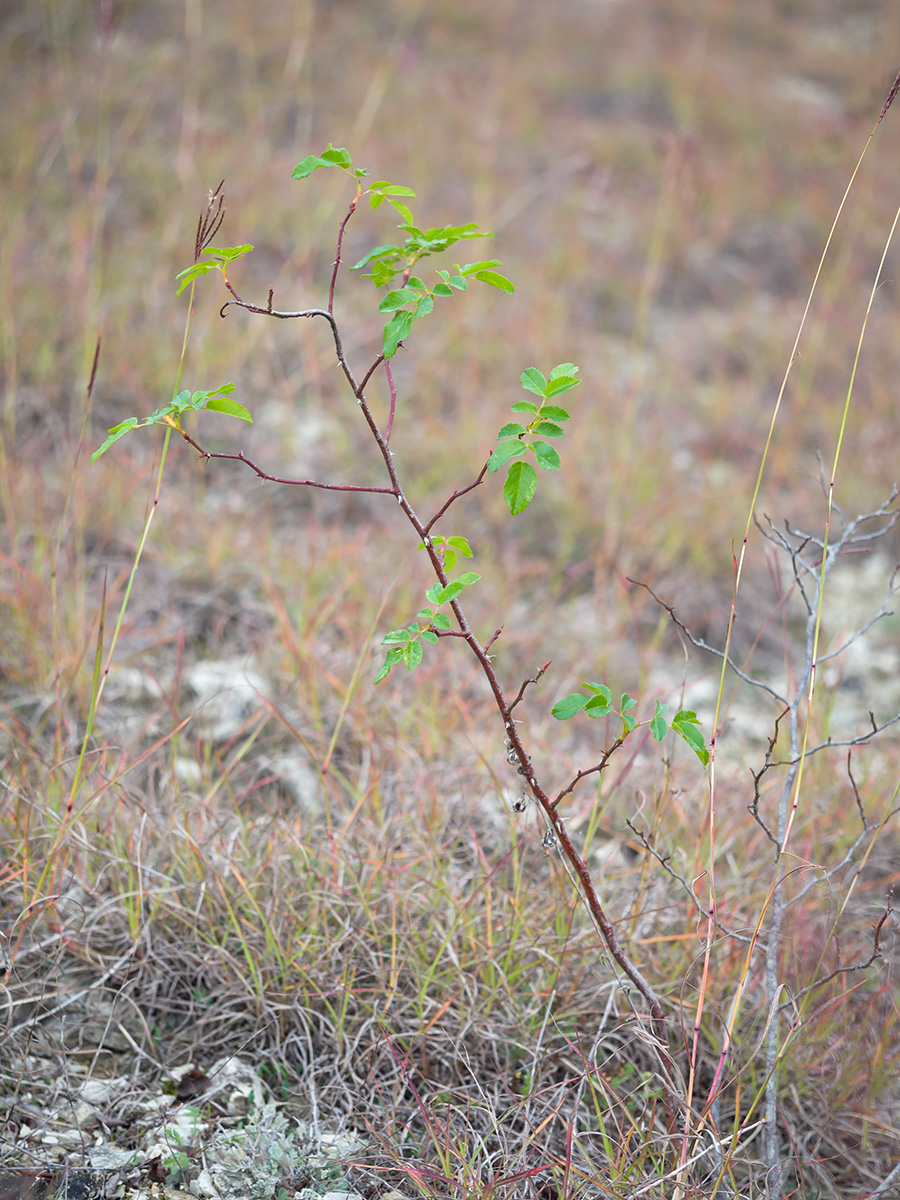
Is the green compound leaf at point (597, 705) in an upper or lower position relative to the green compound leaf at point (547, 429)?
lower

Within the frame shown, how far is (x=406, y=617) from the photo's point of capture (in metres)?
2.25

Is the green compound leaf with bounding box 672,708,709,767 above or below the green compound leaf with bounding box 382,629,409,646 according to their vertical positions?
below

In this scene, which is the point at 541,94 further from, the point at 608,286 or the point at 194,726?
the point at 194,726

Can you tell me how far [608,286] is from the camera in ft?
16.4

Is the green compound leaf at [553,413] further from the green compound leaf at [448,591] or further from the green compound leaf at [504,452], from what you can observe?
the green compound leaf at [448,591]

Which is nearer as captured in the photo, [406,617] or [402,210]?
[402,210]

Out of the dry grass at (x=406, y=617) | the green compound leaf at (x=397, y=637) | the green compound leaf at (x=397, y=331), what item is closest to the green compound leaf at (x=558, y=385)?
the green compound leaf at (x=397, y=331)

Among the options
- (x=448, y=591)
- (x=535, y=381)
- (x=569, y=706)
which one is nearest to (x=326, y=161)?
(x=535, y=381)

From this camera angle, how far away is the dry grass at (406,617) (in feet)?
4.28

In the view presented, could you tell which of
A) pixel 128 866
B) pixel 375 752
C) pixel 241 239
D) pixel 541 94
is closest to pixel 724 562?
pixel 375 752

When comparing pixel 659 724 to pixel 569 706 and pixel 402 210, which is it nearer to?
pixel 569 706

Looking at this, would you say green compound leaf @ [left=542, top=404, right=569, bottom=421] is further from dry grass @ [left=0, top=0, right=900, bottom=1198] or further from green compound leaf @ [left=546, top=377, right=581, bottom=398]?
dry grass @ [left=0, top=0, right=900, bottom=1198]

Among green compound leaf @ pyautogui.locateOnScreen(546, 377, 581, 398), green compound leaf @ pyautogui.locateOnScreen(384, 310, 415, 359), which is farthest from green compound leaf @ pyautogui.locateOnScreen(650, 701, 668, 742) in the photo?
green compound leaf @ pyautogui.locateOnScreen(384, 310, 415, 359)

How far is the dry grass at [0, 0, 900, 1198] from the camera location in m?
1.31
